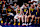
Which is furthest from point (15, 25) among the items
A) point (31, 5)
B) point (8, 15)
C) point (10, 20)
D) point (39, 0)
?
point (39, 0)

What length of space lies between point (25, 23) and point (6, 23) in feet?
1.33

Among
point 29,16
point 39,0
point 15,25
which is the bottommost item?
point 15,25

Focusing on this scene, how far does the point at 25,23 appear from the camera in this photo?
1.23 metres

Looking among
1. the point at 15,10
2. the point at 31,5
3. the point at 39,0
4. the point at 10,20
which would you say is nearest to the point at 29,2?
the point at 31,5

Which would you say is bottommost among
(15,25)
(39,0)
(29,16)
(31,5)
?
(15,25)

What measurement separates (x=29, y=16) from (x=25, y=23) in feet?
0.56

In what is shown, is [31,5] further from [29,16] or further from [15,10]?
[15,10]

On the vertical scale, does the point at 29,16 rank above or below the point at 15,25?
above

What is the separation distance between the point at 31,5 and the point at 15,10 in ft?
1.19

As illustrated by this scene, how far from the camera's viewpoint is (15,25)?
122 cm

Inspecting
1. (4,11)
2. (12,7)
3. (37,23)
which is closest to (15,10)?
(12,7)

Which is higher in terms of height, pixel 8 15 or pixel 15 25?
pixel 8 15

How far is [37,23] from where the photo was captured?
125 centimetres

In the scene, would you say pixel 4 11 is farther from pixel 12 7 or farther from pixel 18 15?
pixel 18 15
